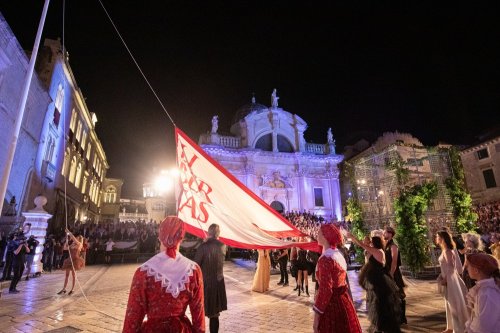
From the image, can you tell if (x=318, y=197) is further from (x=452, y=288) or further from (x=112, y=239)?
(x=452, y=288)

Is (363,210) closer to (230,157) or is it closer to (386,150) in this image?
(386,150)

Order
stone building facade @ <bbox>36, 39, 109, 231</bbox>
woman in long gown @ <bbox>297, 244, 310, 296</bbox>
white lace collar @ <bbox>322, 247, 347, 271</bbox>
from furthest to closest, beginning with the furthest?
stone building facade @ <bbox>36, 39, 109, 231</bbox> < woman in long gown @ <bbox>297, 244, 310, 296</bbox> < white lace collar @ <bbox>322, 247, 347, 271</bbox>

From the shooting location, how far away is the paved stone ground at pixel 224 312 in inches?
203

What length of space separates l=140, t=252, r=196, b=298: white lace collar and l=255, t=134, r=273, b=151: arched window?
30.4 m

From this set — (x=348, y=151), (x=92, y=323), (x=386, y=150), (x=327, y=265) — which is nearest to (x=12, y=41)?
(x=92, y=323)

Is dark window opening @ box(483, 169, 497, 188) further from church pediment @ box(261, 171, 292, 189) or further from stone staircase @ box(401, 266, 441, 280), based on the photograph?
stone staircase @ box(401, 266, 441, 280)

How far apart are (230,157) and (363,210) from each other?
19329 millimetres

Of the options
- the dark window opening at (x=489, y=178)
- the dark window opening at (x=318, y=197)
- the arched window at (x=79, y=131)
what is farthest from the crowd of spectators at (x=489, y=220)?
the arched window at (x=79, y=131)

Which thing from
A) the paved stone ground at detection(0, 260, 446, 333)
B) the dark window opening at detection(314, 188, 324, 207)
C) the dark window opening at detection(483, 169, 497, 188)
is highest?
the dark window opening at detection(483, 169, 497, 188)

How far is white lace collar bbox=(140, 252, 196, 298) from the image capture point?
2090 mm

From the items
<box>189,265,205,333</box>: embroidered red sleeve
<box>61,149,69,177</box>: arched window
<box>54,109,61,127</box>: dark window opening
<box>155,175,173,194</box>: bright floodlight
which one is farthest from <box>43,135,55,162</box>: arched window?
<box>189,265,205,333</box>: embroidered red sleeve

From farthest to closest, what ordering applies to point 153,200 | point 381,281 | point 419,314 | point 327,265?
point 153,200
point 419,314
point 381,281
point 327,265

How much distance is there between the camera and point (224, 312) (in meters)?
6.15

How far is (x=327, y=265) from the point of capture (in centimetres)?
313
